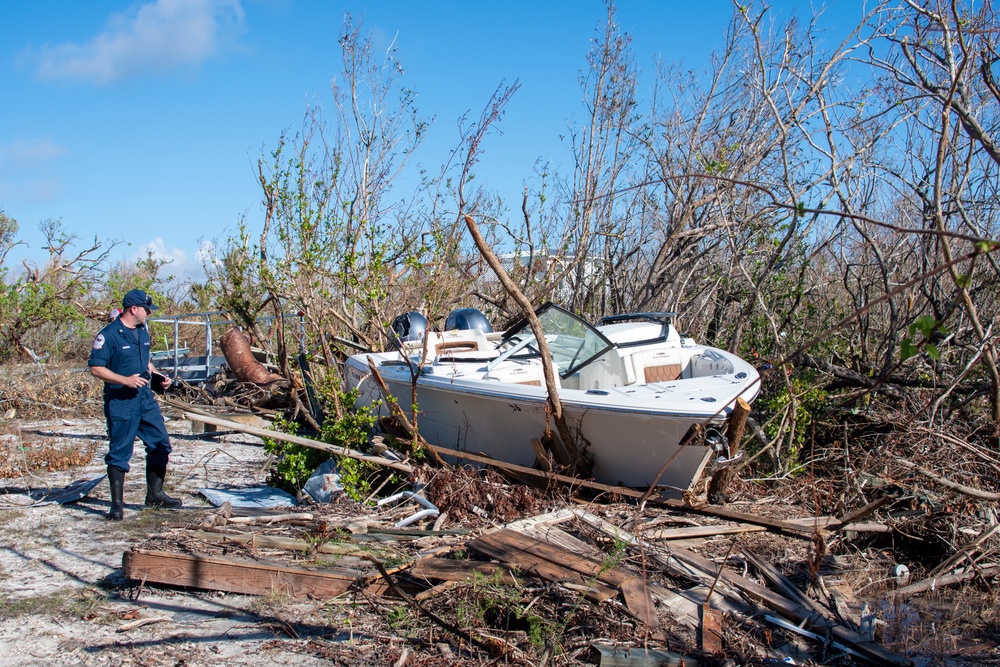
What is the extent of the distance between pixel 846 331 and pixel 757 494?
3.04 metres

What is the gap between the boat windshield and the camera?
280 inches

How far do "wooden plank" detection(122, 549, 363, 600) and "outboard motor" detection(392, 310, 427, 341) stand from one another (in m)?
4.73

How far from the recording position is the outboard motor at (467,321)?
28.6ft

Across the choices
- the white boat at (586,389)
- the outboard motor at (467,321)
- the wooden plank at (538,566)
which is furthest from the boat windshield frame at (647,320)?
the wooden plank at (538,566)

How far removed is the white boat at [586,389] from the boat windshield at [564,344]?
0.01 meters

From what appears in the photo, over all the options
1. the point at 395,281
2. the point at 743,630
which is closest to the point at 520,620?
the point at 743,630

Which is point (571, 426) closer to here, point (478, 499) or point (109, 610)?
point (478, 499)

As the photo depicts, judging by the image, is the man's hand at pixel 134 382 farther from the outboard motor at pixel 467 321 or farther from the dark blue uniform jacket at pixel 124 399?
the outboard motor at pixel 467 321

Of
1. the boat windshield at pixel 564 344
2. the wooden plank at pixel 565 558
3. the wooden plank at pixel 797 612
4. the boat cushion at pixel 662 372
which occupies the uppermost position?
the boat windshield at pixel 564 344

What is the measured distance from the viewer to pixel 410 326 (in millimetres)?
9008

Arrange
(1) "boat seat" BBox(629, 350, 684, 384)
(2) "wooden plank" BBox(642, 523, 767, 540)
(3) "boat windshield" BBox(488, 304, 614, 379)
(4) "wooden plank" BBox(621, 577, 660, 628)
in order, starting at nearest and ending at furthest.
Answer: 1. (4) "wooden plank" BBox(621, 577, 660, 628)
2. (2) "wooden plank" BBox(642, 523, 767, 540)
3. (3) "boat windshield" BBox(488, 304, 614, 379)
4. (1) "boat seat" BBox(629, 350, 684, 384)

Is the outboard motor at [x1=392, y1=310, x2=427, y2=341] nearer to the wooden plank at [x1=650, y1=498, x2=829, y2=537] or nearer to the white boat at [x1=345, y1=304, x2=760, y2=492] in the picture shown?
the white boat at [x1=345, y1=304, x2=760, y2=492]

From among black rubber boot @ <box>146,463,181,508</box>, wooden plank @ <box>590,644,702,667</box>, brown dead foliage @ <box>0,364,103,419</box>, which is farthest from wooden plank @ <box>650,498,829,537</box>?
brown dead foliage @ <box>0,364,103,419</box>

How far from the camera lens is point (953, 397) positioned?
7.15 m
